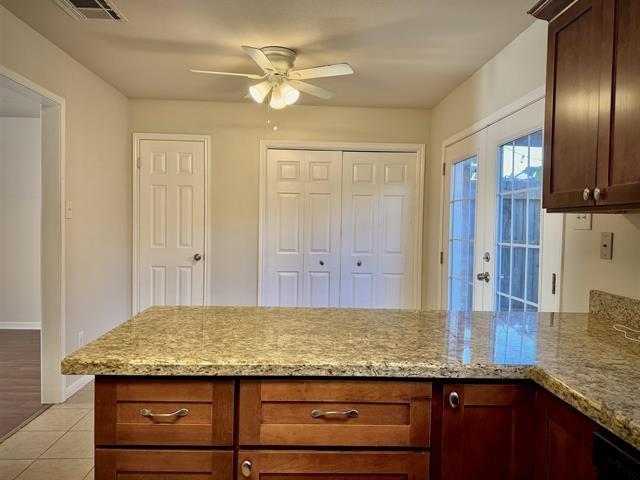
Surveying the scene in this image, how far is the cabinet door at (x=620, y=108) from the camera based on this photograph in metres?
1.22

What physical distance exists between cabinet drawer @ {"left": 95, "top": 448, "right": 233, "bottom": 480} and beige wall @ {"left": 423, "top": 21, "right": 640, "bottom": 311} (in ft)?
5.36

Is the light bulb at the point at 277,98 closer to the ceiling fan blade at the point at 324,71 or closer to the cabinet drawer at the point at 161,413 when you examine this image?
the ceiling fan blade at the point at 324,71

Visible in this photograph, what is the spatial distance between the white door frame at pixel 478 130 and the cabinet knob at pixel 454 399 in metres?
1.28

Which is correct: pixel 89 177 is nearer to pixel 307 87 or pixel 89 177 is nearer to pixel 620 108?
pixel 307 87

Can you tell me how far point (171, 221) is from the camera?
155 inches

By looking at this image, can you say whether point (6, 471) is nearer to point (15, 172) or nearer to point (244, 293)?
point (244, 293)

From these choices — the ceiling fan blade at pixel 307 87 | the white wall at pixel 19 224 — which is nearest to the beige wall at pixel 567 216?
the ceiling fan blade at pixel 307 87

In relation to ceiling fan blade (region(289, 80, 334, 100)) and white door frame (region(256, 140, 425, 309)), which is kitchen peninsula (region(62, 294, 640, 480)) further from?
white door frame (region(256, 140, 425, 309))

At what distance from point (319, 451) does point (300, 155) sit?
3.19m

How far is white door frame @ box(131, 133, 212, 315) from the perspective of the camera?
3.88 metres

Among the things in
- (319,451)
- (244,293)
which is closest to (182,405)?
(319,451)

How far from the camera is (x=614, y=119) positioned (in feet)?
4.25

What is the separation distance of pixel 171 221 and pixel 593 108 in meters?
3.46

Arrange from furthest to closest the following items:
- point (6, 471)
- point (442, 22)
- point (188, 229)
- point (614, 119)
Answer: point (188, 229) < point (442, 22) < point (6, 471) < point (614, 119)
